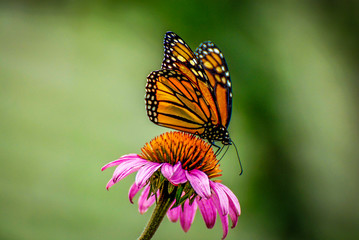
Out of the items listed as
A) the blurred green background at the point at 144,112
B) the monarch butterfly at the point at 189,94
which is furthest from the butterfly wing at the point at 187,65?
the blurred green background at the point at 144,112

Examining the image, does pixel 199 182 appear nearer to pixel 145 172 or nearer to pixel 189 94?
pixel 145 172

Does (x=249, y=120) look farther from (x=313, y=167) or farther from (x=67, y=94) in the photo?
(x=67, y=94)

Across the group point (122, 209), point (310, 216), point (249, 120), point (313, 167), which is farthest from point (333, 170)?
point (122, 209)

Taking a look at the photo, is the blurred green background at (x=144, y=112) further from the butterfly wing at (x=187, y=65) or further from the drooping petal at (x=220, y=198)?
the drooping petal at (x=220, y=198)

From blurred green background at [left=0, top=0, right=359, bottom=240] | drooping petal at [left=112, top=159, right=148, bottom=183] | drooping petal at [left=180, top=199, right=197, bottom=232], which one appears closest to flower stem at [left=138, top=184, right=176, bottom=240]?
drooping petal at [left=112, top=159, right=148, bottom=183]

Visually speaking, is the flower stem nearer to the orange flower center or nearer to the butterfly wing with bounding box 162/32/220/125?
the orange flower center
